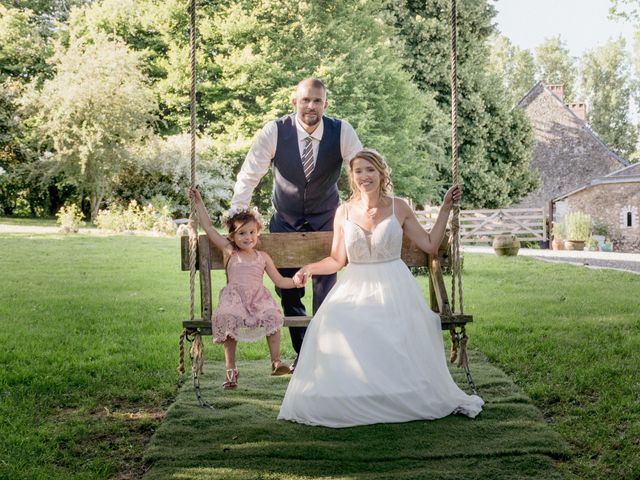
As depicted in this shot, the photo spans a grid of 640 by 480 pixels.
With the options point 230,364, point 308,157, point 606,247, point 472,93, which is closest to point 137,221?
point 472,93

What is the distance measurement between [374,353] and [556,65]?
151 ft

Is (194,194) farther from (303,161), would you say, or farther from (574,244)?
(574,244)

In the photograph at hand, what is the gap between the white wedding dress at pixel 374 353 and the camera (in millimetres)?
4086

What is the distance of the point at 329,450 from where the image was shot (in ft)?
12.3

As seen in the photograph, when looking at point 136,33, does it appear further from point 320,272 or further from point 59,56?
point 320,272

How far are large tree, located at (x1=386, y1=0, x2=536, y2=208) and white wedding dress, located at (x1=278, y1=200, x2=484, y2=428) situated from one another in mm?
24880

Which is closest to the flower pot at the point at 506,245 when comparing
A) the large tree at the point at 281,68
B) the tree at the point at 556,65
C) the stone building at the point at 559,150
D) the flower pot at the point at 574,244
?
the flower pot at the point at 574,244

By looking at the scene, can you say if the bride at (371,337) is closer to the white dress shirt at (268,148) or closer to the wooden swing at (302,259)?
the wooden swing at (302,259)

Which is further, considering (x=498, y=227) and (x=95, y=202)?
(x=498, y=227)

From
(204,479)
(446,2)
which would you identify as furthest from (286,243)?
(446,2)

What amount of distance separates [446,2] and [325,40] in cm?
498

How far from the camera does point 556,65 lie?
46312mm

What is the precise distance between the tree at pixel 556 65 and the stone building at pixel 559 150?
1188 centimetres

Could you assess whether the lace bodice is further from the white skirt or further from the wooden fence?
the wooden fence
